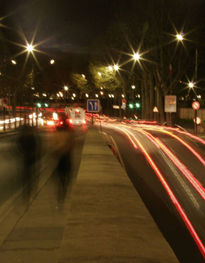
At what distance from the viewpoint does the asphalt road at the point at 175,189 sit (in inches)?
307

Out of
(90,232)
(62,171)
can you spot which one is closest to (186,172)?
(62,171)

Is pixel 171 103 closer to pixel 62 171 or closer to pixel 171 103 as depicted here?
pixel 171 103

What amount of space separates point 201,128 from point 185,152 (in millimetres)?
18875

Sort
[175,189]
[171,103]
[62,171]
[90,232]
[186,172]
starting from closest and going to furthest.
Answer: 1. [90,232]
2. [175,189]
3. [62,171]
4. [186,172]
5. [171,103]

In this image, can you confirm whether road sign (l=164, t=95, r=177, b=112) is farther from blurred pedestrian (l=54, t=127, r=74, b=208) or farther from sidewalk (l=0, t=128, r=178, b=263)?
sidewalk (l=0, t=128, r=178, b=263)

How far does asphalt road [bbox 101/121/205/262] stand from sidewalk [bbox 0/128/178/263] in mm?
692

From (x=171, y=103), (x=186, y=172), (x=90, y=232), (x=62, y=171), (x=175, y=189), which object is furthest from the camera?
(x=171, y=103)

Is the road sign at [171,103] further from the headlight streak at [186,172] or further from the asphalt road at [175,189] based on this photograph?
the headlight streak at [186,172]

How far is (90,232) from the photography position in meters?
6.61

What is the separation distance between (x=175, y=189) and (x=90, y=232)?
6684 millimetres

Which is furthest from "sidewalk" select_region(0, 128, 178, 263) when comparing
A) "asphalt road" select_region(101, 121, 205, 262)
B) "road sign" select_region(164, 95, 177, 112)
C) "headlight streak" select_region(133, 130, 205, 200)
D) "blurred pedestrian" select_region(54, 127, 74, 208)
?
"road sign" select_region(164, 95, 177, 112)

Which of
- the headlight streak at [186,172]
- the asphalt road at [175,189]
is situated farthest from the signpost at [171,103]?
the headlight streak at [186,172]

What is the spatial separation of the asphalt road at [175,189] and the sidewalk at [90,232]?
0.69m

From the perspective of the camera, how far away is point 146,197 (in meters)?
11.8
